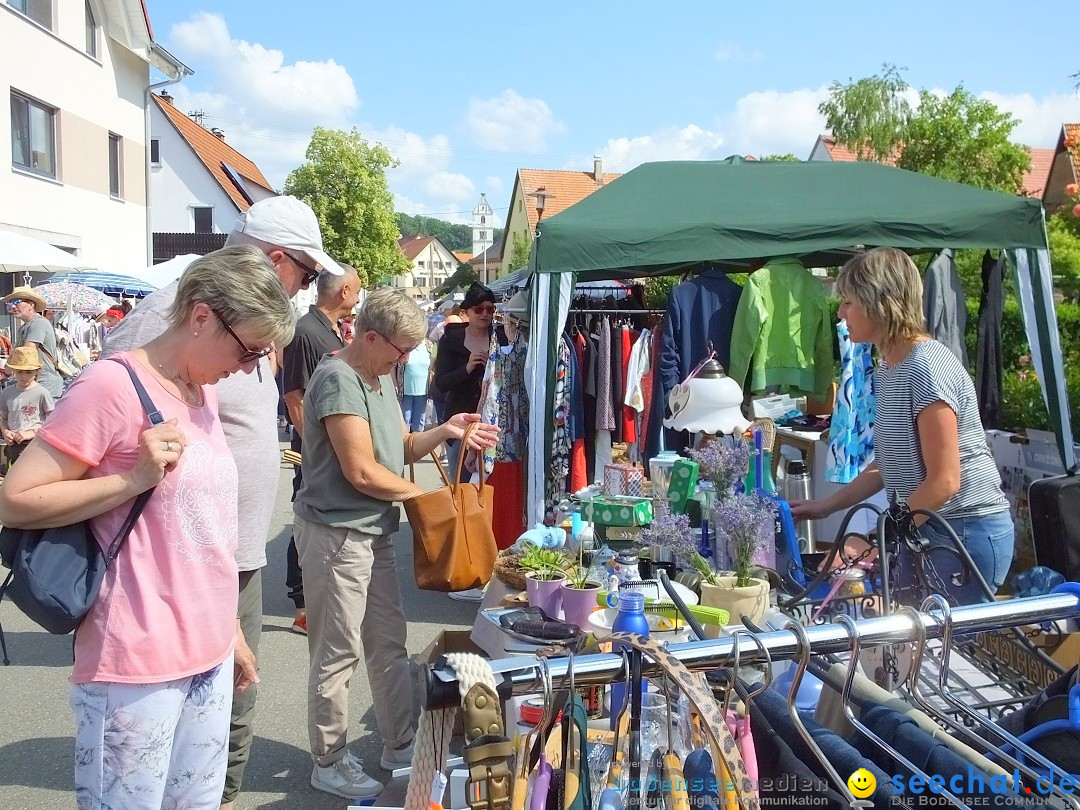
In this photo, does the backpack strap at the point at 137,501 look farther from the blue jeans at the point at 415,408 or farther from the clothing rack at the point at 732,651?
the blue jeans at the point at 415,408

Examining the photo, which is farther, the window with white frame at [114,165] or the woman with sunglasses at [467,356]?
the window with white frame at [114,165]

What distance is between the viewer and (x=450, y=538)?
308 centimetres

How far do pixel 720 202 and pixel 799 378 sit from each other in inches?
51.7

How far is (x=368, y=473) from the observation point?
281cm

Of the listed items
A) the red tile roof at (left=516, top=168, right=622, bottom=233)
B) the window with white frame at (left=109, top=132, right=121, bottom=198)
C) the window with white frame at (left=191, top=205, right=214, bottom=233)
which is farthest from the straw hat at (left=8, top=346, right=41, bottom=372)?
the red tile roof at (left=516, top=168, right=622, bottom=233)

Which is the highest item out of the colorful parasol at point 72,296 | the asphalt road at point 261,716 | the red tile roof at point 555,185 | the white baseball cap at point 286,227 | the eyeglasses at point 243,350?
the red tile roof at point 555,185

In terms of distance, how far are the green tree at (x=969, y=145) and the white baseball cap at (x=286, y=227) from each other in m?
22.7

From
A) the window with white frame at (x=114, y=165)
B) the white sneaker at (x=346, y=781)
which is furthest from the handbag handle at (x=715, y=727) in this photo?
the window with white frame at (x=114, y=165)

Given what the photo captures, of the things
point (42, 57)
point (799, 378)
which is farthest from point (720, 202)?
point (42, 57)

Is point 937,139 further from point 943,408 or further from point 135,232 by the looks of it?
point 943,408

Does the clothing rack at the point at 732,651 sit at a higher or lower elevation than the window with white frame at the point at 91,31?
lower

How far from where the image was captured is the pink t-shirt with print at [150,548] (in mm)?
1657

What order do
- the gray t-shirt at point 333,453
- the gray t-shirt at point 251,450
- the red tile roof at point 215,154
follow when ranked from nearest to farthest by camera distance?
the gray t-shirt at point 251,450, the gray t-shirt at point 333,453, the red tile roof at point 215,154

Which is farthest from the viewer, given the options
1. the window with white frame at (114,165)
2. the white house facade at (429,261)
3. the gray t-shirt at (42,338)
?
the white house facade at (429,261)
